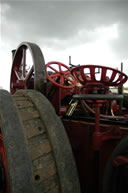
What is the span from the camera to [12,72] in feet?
9.98

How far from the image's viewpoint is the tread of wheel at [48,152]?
3.41ft

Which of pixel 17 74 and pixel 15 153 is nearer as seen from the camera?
pixel 15 153

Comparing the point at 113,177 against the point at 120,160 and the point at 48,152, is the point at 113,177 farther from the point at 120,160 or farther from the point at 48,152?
the point at 48,152

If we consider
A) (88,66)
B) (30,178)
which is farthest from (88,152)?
(88,66)

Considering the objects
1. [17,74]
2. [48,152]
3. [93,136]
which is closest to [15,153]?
[48,152]

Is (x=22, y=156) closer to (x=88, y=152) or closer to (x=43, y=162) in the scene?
(x=43, y=162)

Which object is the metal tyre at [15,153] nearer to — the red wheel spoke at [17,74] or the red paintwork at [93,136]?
the red paintwork at [93,136]

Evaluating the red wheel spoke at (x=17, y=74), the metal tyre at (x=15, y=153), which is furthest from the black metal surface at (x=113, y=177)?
the red wheel spoke at (x=17, y=74)

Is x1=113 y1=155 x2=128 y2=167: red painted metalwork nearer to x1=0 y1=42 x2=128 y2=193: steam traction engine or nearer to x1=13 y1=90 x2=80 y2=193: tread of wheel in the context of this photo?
x1=0 y1=42 x2=128 y2=193: steam traction engine

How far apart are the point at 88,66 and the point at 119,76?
0.28 m

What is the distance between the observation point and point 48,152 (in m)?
1.11

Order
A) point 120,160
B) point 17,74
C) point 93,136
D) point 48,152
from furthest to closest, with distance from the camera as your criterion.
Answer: point 17,74, point 93,136, point 48,152, point 120,160

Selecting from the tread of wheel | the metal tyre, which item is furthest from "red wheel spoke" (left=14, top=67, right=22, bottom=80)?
the metal tyre

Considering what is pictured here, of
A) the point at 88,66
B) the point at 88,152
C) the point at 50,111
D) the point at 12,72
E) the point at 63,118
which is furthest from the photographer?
the point at 12,72
